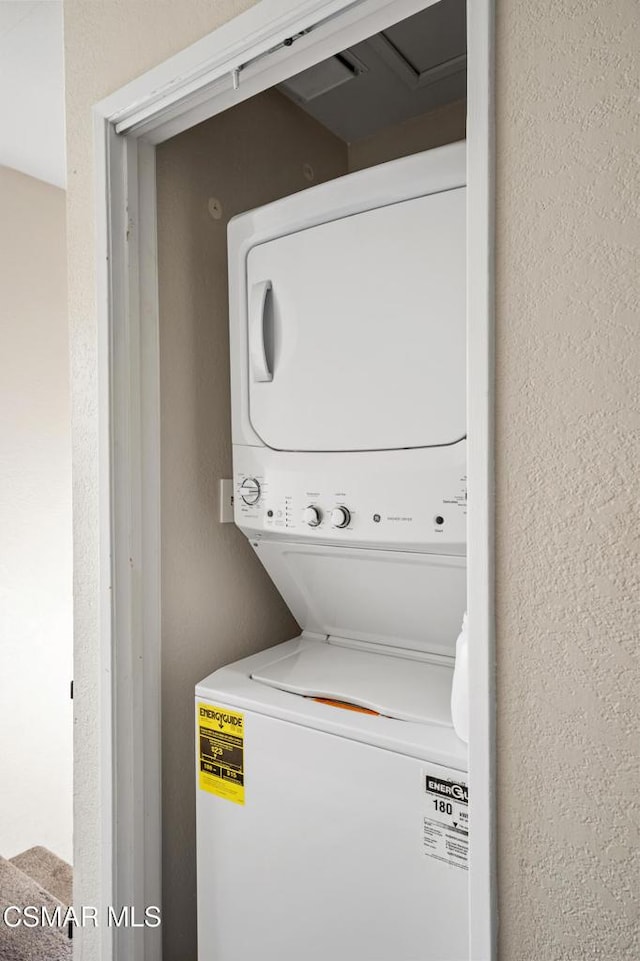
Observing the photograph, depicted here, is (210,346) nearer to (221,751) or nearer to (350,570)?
(350,570)

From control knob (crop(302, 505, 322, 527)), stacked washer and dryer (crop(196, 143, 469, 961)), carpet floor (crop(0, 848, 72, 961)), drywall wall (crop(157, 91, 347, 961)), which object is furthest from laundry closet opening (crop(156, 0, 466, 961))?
carpet floor (crop(0, 848, 72, 961))

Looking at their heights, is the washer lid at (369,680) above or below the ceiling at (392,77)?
below

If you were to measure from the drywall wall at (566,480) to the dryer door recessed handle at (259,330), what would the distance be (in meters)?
0.65

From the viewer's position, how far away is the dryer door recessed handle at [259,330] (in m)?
1.34

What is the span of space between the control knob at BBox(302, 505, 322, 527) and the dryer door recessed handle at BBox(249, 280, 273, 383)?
31 cm

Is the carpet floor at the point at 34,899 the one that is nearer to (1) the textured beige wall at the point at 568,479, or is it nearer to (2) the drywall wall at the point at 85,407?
(2) the drywall wall at the point at 85,407

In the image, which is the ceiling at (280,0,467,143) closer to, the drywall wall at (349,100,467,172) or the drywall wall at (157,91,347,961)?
the drywall wall at (349,100,467,172)

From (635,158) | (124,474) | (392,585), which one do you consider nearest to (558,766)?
(392,585)

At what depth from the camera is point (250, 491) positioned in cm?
139

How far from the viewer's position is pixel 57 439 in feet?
8.57

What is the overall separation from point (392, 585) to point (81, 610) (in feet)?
2.36

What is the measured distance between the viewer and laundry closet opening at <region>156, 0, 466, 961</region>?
4.71 feet

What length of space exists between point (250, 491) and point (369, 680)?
482 mm

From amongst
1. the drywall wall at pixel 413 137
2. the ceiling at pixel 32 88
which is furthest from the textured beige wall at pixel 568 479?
the ceiling at pixel 32 88
